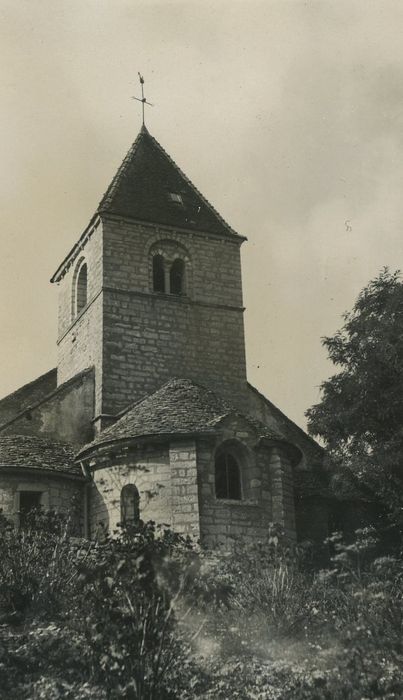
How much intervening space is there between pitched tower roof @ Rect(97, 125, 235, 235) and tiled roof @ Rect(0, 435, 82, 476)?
7441 mm

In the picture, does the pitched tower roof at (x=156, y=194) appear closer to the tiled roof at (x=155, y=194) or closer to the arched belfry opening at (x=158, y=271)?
the tiled roof at (x=155, y=194)

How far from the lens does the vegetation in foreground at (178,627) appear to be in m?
8.88

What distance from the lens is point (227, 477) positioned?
60.3ft

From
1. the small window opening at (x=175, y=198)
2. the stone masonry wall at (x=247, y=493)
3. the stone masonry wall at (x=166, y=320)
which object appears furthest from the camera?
the small window opening at (x=175, y=198)

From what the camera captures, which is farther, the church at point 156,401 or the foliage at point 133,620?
the church at point 156,401

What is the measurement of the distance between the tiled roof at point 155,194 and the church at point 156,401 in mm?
52

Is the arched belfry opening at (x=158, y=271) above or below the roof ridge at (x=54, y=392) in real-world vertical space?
above

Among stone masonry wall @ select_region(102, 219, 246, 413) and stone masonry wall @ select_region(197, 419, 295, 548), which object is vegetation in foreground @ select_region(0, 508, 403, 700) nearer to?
stone masonry wall @ select_region(197, 419, 295, 548)

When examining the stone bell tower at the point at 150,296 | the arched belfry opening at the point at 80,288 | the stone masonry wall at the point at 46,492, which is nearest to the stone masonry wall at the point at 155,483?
the stone masonry wall at the point at 46,492

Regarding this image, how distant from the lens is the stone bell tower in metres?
22.5

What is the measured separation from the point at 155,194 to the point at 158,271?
9.38 feet

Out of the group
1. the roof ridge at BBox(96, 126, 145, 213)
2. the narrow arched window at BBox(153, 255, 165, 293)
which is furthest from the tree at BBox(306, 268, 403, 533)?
the roof ridge at BBox(96, 126, 145, 213)

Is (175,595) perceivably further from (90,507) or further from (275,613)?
(90,507)

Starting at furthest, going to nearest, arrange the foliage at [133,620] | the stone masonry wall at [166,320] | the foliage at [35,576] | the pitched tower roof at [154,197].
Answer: the pitched tower roof at [154,197] → the stone masonry wall at [166,320] → the foliage at [35,576] → the foliage at [133,620]
